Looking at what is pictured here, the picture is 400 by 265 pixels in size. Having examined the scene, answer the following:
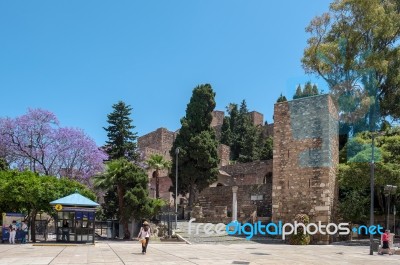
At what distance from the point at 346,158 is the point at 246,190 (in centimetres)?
942

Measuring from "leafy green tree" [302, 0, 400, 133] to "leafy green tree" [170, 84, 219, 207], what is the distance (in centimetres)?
1124

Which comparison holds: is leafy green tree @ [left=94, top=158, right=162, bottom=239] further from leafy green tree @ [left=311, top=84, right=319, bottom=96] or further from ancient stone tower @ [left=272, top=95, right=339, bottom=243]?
leafy green tree @ [left=311, top=84, right=319, bottom=96]

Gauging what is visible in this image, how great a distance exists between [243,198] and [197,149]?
600 cm

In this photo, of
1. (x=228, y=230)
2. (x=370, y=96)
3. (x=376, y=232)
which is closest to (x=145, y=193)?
(x=228, y=230)

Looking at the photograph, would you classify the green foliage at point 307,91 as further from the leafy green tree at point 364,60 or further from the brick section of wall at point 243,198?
the brick section of wall at point 243,198

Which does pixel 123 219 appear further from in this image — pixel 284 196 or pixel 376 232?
pixel 376 232

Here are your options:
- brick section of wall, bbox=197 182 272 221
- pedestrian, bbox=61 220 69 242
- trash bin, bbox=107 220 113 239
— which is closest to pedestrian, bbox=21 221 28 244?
pedestrian, bbox=61 220 69 242

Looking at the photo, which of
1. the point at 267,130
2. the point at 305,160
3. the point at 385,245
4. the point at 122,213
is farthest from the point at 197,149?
the point at 267,130

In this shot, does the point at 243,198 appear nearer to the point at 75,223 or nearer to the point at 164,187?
the point at 164,187

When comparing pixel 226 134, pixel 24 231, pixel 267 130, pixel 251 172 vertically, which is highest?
pixel 267 130

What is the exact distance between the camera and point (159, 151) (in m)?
54.1

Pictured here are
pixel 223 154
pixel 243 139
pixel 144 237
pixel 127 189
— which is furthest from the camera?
pixel 243 139

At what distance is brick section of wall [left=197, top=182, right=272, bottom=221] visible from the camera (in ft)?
104

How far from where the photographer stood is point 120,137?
37.0 metres
